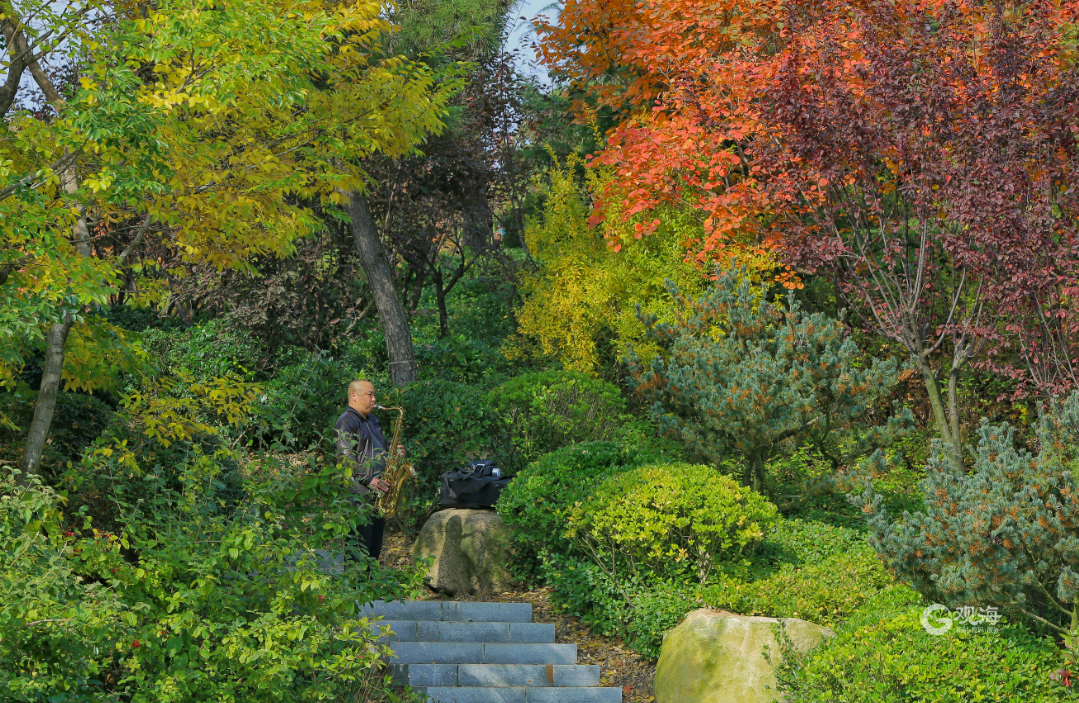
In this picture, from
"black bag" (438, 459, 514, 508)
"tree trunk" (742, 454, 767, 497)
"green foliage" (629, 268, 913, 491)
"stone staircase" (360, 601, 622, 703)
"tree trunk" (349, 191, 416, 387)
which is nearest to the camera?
"stone staircase" (360, 601, 622, 703)

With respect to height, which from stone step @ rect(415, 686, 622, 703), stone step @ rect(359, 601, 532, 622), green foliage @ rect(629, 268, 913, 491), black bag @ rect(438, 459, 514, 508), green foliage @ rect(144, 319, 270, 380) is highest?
green foliage @ rect(144, 319, 270, 380)

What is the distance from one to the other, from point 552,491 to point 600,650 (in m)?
1.33

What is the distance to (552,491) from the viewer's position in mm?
7750

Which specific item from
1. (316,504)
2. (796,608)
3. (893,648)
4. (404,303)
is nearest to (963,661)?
(893,648)

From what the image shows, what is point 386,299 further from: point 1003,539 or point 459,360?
point 1003,539

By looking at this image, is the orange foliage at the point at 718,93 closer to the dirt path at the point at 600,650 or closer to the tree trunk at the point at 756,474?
the tree trunk at the point at 756,474

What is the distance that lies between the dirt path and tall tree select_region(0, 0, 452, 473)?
3.51 meters

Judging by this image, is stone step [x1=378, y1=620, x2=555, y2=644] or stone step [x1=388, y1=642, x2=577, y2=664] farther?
stone step [x1=378, y1=620, x2=555, y2=644]

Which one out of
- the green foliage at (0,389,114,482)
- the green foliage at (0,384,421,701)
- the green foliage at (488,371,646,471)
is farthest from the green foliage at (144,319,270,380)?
the green foliage at (0,384,421,701)

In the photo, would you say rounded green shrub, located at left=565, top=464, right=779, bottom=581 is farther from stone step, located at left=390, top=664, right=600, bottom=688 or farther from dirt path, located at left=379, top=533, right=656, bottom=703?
stone step, located at left=390, top=664, right=600, bottom=688

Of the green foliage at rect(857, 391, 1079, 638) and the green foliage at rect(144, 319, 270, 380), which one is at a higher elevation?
the green foliage at rect(144, 319, 270, 380)

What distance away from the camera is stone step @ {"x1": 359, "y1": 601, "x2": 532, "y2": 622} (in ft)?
23.5

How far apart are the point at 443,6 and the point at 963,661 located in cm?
872

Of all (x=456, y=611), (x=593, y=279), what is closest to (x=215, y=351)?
(x=593, y=279)
